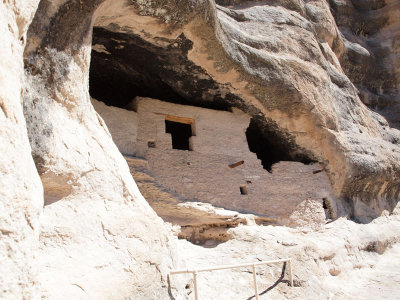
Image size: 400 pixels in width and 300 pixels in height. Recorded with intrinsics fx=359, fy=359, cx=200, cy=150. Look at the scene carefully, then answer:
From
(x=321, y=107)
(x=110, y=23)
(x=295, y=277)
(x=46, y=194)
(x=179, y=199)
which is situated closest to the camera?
(x=46, y=194)

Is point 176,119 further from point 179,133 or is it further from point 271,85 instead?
point 271,85

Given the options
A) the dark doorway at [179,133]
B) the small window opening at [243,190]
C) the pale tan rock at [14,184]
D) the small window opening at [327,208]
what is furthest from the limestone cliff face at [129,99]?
the small window opening at [243,190]

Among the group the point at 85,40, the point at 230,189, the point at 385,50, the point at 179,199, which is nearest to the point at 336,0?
the point at 385,50

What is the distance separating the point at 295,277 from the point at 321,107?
4224 mm

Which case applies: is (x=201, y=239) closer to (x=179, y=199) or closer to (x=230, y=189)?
(x=179, y=199)

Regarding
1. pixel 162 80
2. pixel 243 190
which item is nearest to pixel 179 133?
pixel 162 80

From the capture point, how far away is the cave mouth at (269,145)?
8.48 m

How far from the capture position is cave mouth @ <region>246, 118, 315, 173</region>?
848 centimetres

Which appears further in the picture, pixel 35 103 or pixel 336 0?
pixel 336 0

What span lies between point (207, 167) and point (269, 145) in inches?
111

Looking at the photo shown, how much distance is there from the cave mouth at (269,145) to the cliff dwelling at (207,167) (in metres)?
0.36

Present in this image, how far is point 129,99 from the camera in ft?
25.6

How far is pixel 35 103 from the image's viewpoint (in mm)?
2820

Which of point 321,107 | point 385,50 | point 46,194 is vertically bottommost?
point 46,194
